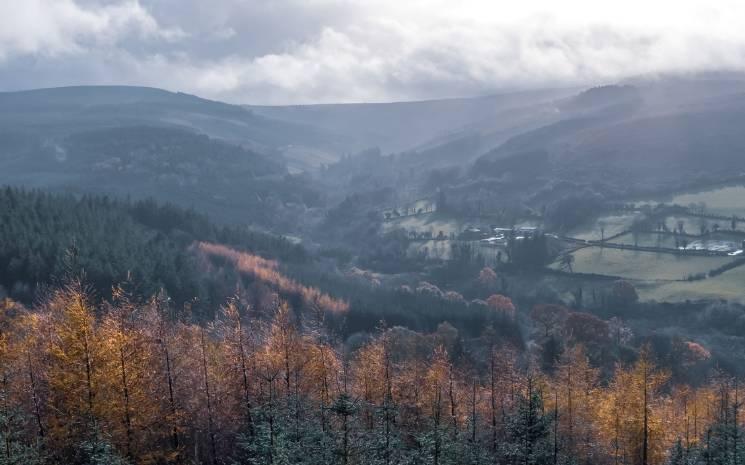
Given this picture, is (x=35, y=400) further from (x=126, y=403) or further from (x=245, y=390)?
(x=245, y=390)

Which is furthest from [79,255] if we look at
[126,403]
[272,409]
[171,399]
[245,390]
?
[272,409]

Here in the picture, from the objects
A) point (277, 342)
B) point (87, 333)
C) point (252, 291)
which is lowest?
point (252, 291)

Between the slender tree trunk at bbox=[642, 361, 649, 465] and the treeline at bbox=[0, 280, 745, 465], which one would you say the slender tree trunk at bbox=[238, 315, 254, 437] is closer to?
the treeline at bbox=[0, 280, 745, 465]

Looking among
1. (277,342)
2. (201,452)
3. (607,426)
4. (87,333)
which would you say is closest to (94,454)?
(87,333)

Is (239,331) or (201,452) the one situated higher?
(239,331)

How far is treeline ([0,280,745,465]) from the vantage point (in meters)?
54.8

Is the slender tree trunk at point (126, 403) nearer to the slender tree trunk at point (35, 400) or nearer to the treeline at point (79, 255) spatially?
the slender tree trunk at point (35, 400)

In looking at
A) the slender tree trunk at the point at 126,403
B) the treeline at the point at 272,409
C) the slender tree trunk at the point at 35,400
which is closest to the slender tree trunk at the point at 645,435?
the treeline at the point at 272,409

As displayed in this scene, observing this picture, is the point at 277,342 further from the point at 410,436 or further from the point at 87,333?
the point at 87,333

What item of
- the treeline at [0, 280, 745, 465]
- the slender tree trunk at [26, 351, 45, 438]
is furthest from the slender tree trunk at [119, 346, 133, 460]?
the slender tree trunk at [26, 351, 45, 438]

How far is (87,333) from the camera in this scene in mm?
54375

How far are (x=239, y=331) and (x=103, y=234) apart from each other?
129407mm

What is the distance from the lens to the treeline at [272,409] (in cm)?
5481

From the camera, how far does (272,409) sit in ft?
185
